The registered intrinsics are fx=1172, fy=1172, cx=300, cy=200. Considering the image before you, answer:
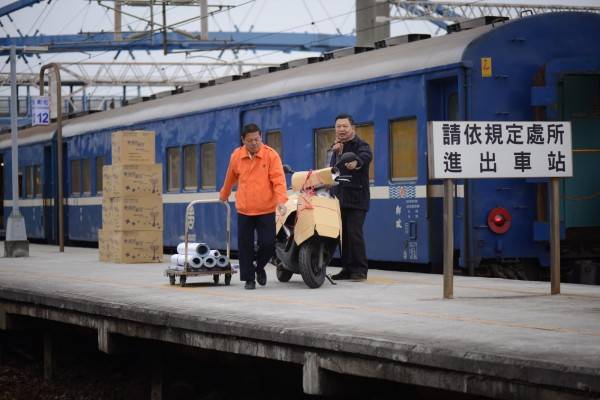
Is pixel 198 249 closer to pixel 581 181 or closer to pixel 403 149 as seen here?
pixel 403 149

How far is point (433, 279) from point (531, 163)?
9.36 feet

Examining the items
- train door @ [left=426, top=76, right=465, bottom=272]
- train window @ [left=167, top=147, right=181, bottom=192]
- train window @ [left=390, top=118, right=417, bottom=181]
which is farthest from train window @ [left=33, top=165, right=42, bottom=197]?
train door @ [left=426, top=76, right=465, bottom=272]

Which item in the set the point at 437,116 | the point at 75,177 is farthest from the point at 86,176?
the point at 437,116

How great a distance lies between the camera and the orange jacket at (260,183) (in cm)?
1174

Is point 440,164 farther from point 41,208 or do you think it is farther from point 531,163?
point 41,208

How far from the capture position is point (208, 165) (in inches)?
792

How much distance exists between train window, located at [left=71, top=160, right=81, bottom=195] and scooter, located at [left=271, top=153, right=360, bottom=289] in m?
15.1

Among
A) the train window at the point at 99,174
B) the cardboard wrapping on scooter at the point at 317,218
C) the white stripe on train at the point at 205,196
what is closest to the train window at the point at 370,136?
the white stripe on train at the point at 205,196

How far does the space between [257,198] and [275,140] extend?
19.9 ft

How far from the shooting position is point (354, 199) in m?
12.5

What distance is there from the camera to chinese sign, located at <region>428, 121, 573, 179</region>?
1003 cm

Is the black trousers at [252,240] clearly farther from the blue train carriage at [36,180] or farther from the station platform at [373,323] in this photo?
the blue train carriage at [36,180]

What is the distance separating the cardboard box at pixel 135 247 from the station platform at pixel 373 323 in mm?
3664

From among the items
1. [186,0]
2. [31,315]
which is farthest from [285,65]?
[186,0]
